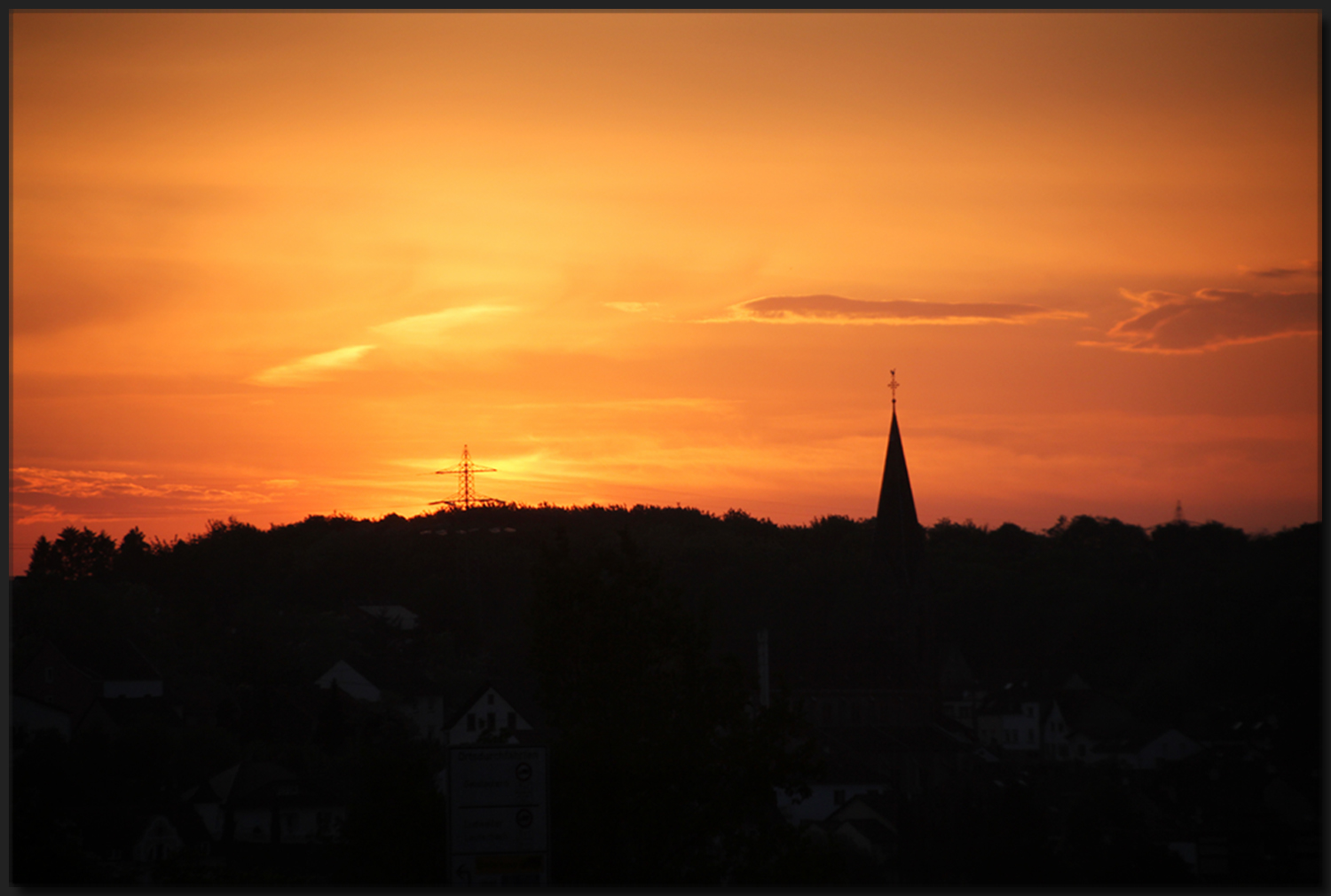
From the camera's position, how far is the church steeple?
8181cm

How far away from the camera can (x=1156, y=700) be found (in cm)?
3641

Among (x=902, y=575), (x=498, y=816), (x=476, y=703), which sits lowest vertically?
(x=476, y=703)

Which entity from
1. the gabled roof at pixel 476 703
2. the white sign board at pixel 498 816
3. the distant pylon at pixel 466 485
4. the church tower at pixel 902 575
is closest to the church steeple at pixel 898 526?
the church tower at pixel 902 575

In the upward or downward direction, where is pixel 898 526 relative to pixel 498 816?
upward

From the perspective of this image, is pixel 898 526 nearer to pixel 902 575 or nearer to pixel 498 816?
pixel 902 575

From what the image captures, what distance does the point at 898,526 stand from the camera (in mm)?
82125

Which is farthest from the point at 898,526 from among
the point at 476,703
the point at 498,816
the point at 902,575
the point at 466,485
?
the point at 498,816

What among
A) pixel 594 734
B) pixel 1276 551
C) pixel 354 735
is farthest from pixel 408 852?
pixel 354 735

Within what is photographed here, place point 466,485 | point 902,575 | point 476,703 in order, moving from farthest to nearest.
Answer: point 902,575
point 466,485
point 476,703

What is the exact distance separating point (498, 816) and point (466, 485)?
45.3m

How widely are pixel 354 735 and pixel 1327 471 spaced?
34061mm

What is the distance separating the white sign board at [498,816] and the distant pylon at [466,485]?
33.0 meters

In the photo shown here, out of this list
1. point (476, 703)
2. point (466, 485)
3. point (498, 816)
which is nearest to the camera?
point (498, 816)

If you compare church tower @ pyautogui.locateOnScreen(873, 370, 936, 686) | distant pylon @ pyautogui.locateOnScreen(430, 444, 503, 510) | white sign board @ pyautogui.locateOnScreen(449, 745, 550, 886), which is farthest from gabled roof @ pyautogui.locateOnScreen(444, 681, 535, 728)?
church tower @ pyautogui.locateOnScreen(873, 370, 936, 686)
